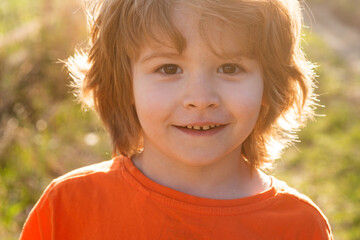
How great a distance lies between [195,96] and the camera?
1868 millimetres

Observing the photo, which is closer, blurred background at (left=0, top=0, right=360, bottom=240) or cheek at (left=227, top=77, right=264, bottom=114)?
cheek at (left=227, top=77, right=264, bottom=114)

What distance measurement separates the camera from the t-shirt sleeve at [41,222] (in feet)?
6.52

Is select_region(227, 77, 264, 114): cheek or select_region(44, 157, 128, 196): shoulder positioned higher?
select_region(227, 77, 264, 114): cheek

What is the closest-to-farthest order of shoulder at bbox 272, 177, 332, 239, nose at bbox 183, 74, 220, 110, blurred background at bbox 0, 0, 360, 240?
nose at bbox 183, 74, 220, 110 → shoulder at bbox 272, 177, 332, 239 → blurred background at bbox 0, 0, 360, 240

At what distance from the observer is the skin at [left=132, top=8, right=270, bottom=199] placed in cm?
189

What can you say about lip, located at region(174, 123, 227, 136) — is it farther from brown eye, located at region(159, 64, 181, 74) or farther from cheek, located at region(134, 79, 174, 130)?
brown eye, located at region(159, 64, 181, 74)

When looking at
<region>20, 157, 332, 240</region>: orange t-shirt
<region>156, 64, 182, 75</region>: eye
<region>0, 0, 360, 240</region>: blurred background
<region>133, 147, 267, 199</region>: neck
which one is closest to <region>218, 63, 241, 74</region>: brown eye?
<region>156, 64, 182, 75</region>: eye

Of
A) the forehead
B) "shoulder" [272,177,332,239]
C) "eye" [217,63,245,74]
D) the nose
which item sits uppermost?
the forehead

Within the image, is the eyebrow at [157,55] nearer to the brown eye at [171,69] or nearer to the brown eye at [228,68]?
the brown eye at [171,69]

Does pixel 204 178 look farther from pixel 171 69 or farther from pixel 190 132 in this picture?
pixel 171 69

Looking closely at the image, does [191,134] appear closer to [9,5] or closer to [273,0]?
[273,0]

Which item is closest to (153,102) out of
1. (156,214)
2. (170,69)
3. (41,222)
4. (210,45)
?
(170,69)

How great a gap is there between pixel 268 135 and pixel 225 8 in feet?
2.31

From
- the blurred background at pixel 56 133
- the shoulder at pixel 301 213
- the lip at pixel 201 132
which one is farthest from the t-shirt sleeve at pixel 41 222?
the blurred background at pixel 56 133
